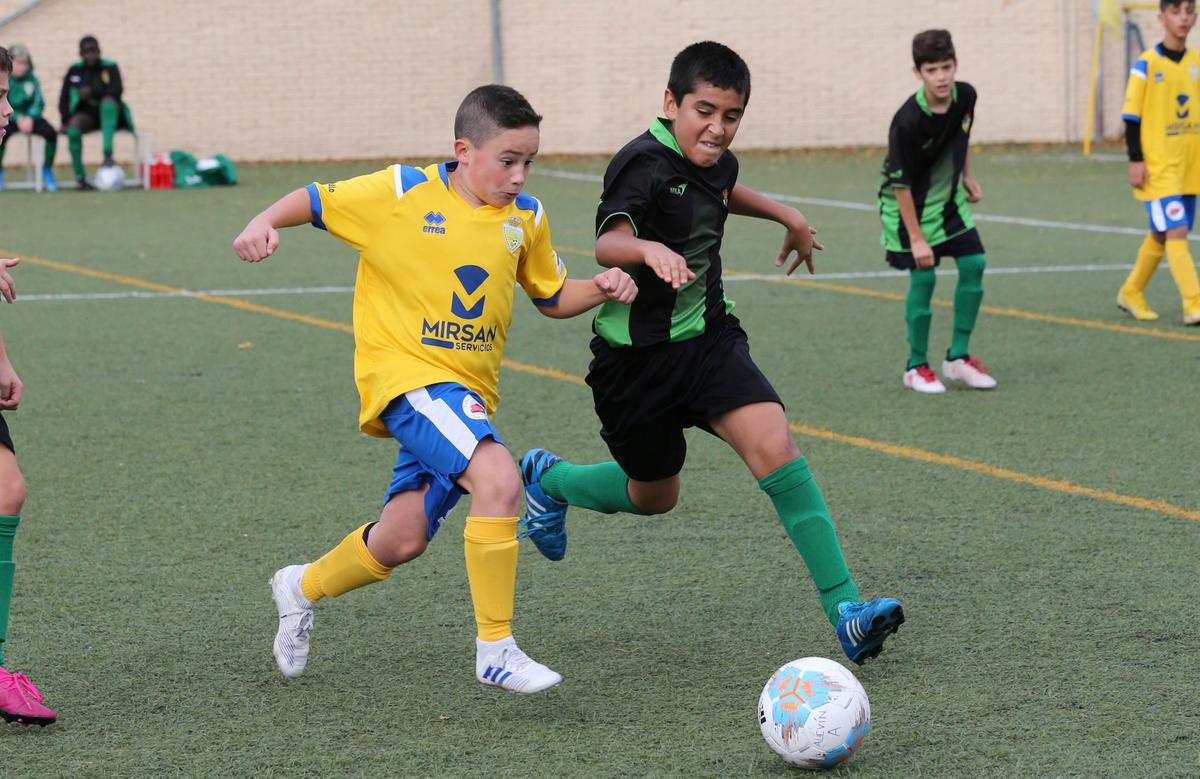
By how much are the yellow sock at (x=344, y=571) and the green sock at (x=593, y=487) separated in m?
0.96

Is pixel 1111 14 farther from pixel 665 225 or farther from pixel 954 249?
pixel 665 225

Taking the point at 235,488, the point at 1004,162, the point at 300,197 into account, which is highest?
the point at 300,197

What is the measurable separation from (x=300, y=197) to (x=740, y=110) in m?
1.21

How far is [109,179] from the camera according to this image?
2092cm

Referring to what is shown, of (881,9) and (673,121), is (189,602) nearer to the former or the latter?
(673,121)

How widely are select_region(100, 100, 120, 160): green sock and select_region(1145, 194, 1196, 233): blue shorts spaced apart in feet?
48.3

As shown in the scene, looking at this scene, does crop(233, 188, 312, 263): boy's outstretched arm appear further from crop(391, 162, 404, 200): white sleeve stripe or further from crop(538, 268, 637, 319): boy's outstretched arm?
crop(538, 268, 637, 319): boy's outstretched arm

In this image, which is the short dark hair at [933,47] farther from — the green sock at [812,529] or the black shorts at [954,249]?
the green sock at [812,529]

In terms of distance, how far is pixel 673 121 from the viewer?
4.59m

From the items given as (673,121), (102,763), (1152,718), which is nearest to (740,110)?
(673,121)

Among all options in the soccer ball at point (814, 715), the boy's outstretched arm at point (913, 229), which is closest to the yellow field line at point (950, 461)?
the boy's outstretched arm at point (913, 229)

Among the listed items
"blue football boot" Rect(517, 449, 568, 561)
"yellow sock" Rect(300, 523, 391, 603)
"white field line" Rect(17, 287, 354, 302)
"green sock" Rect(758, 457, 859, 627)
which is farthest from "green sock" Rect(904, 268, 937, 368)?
"white field line" Rect(17, 287, 354, 302)

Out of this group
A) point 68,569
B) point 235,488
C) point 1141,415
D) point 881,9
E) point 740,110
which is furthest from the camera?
point 881,9

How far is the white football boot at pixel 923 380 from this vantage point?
8164 millimetres
